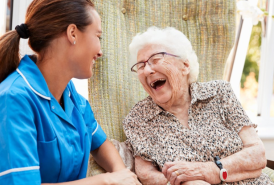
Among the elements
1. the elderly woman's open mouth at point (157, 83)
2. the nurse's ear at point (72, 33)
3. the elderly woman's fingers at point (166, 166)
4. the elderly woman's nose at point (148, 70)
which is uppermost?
the nurse's ear at point (72, 33)

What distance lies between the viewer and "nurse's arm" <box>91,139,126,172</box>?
1.44 m

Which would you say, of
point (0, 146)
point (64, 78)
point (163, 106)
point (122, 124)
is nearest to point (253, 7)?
point (163, 106)

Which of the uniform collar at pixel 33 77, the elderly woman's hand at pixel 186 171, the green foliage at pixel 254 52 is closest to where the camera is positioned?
the uniform collar at pixel 33 77

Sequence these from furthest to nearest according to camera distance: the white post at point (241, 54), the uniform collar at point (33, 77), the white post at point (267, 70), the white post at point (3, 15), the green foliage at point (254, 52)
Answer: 1. the green foliage at point (254, 52)
2. the white post at point (267, 70)
3. the white post at point (241, 54)
4. the white post at point (3, 15)
5. the uniform collar at point (33, 77)

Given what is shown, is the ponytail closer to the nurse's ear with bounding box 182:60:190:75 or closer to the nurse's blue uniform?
the nurse's blue uniform

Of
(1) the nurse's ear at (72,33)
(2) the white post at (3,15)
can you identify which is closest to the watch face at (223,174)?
(1) the nurse's ear at (72,33)

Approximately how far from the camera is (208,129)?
5.14ft

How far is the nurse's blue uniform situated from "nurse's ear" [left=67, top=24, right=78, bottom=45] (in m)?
0.16

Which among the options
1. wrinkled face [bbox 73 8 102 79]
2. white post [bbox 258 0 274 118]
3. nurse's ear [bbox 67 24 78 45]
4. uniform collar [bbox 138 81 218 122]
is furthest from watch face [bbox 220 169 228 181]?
white post [bbox 258 0 274 118]

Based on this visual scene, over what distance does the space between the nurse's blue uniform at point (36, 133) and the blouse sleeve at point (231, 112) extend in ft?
2.26

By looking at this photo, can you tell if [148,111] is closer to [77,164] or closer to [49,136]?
[77,164]

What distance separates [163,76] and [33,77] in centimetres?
69

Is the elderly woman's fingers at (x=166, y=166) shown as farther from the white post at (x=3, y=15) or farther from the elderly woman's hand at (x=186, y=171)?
the white post at (x=3, y=15)

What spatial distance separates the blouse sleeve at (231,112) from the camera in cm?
156
